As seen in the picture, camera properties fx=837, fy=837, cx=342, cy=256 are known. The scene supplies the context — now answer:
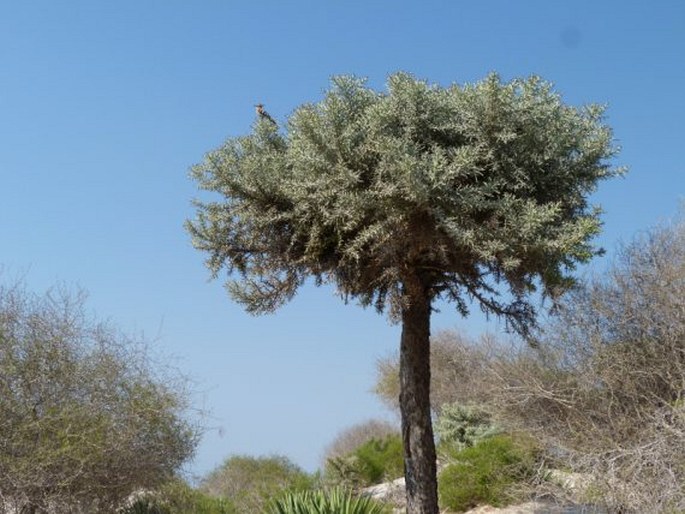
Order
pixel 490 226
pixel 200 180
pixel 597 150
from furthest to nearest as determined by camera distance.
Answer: pixel 200 180 → pixel 597 150 → pixel 490 226

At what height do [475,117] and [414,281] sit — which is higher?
[475,117]

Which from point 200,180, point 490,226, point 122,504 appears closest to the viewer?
point 490,226

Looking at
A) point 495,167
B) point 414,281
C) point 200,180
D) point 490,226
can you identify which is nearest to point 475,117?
point 495,167

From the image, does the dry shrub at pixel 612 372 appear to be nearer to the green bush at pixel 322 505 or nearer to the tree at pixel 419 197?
the tree at pixel 419 197

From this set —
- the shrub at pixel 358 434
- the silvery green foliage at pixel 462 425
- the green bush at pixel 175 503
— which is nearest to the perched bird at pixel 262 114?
the green bush at pixel 175 503

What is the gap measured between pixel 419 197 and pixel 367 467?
1129 centimetres

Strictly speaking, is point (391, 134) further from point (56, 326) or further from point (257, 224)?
point (56, 326)

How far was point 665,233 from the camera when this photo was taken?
14078 mm

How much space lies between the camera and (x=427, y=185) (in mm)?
10273

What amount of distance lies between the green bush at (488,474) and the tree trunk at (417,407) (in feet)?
11.5

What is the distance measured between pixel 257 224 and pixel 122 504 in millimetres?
5404

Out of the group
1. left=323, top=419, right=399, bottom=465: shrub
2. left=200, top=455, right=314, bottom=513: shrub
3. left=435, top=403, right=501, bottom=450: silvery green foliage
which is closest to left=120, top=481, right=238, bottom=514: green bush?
left=200, top=455, right=314, bottom=513: shrub

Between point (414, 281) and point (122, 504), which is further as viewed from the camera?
point (122, 504)

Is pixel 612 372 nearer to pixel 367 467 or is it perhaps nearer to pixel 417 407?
pixel 417 407
